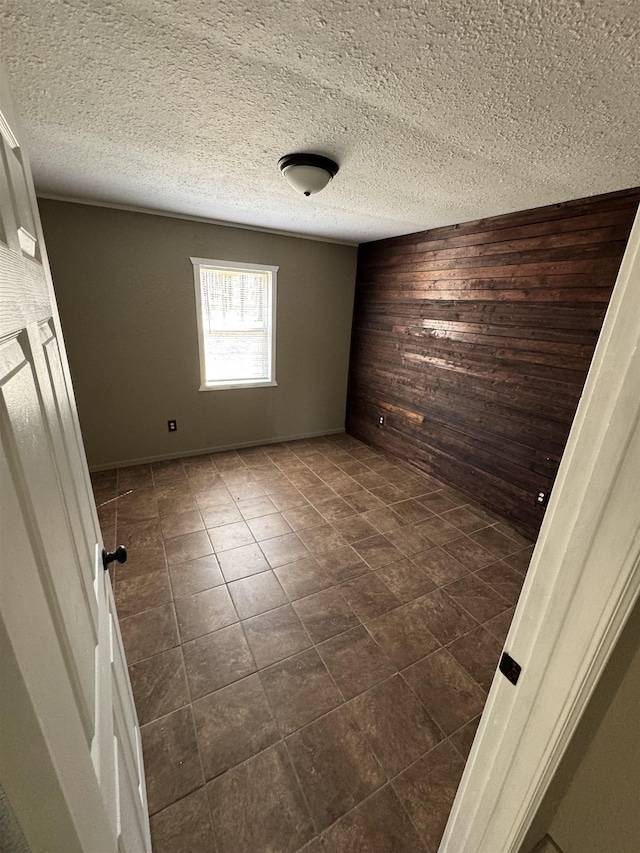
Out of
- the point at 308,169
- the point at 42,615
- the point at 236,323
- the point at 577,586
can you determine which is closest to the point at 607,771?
the point at 577,586

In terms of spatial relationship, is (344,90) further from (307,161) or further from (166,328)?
(166,328)

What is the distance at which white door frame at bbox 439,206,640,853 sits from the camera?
499 mm

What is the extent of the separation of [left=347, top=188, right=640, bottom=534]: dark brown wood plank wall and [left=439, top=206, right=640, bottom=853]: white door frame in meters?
2.07

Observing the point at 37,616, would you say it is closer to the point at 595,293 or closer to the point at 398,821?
the point at 398,821

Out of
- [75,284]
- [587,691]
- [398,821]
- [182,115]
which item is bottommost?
[398,821]

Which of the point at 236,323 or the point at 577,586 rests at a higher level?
the point at 236,323

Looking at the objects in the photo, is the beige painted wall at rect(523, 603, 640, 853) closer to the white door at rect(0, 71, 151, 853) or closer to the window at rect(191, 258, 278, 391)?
the white door at rect(0, 71, 151, 853)

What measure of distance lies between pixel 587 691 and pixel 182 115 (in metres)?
2.20

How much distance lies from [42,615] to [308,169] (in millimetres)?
2064

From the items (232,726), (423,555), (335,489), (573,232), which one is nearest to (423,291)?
(573,232)

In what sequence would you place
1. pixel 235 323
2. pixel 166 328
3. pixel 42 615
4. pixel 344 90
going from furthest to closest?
pixel 235 323, pixel 166 328, pixel 344 90, pixel 42 615

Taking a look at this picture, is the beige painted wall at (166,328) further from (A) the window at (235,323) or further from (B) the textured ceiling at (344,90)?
(B) the textured ceiling at (344,90)

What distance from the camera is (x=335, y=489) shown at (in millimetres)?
3256

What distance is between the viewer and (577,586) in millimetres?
572
